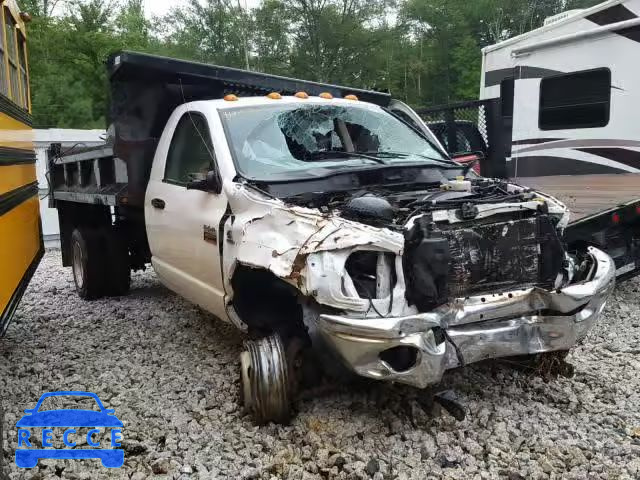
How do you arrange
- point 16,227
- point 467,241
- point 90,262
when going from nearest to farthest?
point 467,241 → point 16,227 → point 90,262

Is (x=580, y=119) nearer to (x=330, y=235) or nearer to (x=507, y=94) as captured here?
(x=507, y=94)

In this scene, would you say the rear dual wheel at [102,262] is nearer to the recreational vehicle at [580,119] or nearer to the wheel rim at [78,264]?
the wheel rim at [78,264]

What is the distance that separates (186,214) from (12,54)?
2395 mm

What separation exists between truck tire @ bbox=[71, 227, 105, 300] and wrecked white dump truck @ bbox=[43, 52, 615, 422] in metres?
1.03

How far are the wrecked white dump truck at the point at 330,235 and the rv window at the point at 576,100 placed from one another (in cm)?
269

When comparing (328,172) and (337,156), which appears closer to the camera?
(328,172)

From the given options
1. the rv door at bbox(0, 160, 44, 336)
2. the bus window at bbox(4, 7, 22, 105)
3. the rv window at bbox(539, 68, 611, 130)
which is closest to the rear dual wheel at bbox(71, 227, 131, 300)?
the rv door at bbox(0, 160, 44, 336)

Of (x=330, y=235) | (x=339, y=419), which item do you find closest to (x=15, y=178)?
(x=330, y=235)

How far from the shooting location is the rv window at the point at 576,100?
23.0 feet

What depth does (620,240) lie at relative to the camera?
5.75 meters

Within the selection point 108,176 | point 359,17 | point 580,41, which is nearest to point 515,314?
point 108,176

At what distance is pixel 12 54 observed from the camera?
5504 mm
